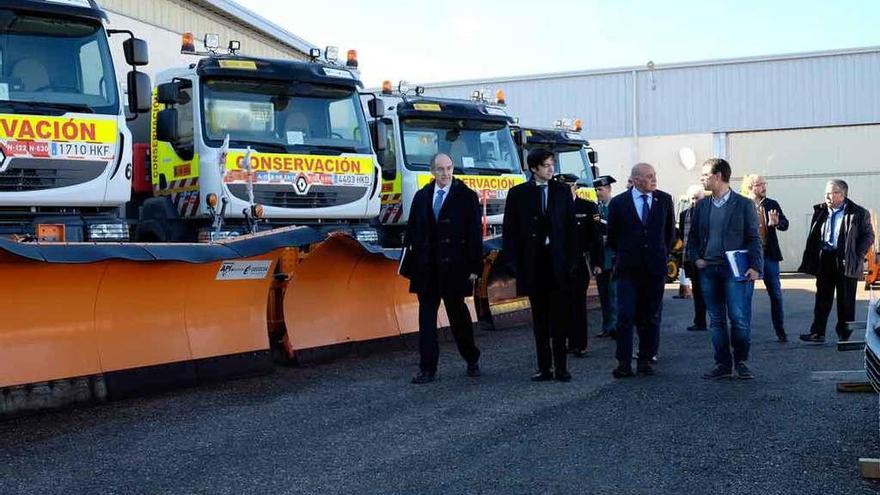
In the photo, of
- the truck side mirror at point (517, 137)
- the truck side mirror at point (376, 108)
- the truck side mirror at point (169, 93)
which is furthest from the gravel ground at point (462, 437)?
the truck side mirror at point (517, 137)

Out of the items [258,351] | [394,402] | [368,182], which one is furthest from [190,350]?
[368,182]

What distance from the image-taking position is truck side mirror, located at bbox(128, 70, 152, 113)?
948cm

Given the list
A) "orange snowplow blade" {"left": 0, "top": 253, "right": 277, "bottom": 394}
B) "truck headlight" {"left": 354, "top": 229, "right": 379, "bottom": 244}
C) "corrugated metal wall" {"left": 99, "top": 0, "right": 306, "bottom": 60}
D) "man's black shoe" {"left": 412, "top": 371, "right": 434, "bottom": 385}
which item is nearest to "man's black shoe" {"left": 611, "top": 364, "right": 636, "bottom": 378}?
"man's black shoe" {"left": 412, "top": 371, "right": 434, "bottom": 385}

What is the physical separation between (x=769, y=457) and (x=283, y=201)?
6582 mm

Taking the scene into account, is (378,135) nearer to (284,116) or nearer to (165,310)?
(284,116)

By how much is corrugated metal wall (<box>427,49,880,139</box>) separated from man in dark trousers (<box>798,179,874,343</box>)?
787 inches

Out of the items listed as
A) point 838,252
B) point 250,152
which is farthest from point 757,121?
point 250,152

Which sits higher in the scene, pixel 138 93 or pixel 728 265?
pixel 138 93

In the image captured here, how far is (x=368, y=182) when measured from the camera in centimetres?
1169

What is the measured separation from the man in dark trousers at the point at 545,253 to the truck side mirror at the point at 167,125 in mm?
4084

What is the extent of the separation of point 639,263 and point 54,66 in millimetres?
5339

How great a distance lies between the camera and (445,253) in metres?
8.44

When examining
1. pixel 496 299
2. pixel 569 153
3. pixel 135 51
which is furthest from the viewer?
pixel 569 153

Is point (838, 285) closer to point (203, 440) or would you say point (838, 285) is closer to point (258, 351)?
point (258, 351)
